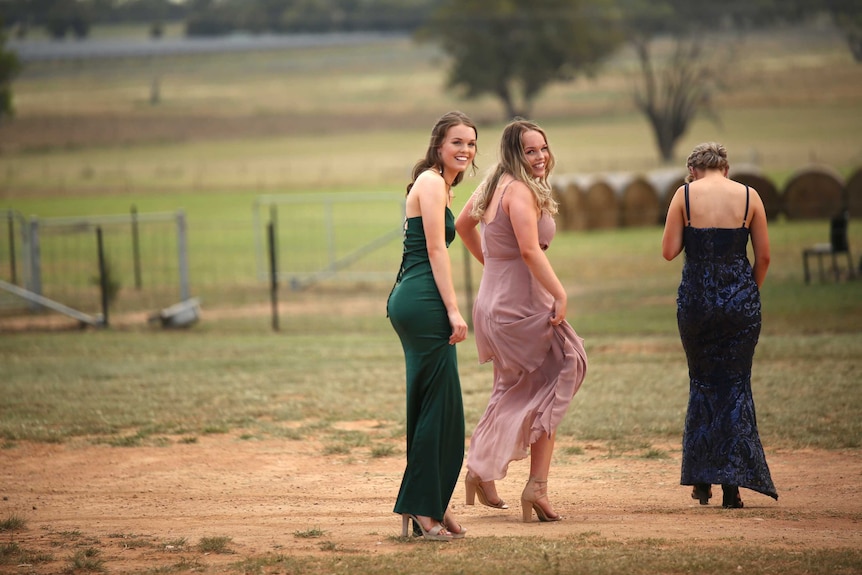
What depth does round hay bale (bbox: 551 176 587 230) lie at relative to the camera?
33.2 meters

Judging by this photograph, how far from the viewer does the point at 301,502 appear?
6.97 metres

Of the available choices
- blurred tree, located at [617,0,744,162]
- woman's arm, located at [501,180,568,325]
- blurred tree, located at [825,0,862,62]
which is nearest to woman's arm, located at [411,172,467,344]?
woman's arm, located at [501,180,568,325]

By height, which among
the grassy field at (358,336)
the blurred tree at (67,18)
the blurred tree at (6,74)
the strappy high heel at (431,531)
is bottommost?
the strappy high heel at (431,531)

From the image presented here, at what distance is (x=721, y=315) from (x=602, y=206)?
26.9 meters

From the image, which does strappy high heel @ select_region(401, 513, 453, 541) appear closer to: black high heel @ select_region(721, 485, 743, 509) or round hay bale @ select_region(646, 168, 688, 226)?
black high heel @ select_region(721, 485, 743, 509)

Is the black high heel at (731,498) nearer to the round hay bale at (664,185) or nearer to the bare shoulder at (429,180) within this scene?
the bare shoulder at (429,180)

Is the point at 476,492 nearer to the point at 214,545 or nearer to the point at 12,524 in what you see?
the point at 214,545

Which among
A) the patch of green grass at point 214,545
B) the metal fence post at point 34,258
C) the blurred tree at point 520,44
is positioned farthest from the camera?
the blurred tree at point 520,44

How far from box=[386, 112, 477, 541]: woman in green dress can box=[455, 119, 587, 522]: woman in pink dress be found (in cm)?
33

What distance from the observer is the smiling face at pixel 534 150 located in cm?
609

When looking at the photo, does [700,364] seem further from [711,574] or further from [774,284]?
[774,284]

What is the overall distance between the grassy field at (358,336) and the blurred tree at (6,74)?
2.17m

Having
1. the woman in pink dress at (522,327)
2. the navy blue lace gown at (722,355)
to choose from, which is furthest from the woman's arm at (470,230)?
the navy blue lace gown at (722,355)

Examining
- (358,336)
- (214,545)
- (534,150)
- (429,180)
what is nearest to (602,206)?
(358,336)
